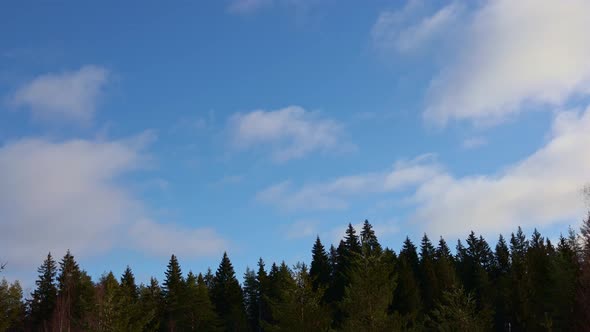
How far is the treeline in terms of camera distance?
2962 centimetres

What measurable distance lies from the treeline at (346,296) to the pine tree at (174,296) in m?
0.15

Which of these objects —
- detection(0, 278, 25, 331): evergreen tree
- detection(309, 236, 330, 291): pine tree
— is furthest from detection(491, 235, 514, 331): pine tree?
detection(0, 278, 25, 331): evergreen tree

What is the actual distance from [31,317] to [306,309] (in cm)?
6455

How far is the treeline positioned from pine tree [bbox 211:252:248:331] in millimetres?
180

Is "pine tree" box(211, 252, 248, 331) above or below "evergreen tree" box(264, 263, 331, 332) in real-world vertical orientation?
above

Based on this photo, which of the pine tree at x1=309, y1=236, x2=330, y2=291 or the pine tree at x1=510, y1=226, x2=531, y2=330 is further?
the pine tree at x1=309, y1=236, x2=330, y2=291

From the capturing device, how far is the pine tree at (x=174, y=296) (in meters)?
75.0

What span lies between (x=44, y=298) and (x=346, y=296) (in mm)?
57725

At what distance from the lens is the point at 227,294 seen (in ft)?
287

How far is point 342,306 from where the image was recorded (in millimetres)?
25594

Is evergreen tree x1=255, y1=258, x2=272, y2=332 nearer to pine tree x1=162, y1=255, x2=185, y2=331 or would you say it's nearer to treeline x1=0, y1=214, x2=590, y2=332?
treeline x1=0, y1=214, x2=590, y2=332

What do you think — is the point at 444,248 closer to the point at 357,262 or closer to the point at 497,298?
the point at 497,298

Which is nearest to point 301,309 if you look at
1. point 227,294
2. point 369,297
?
point 369,297

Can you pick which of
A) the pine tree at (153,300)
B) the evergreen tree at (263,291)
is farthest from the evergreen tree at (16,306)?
the evergreen tree at (263,291)
